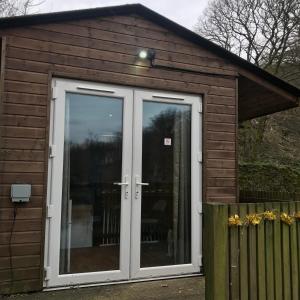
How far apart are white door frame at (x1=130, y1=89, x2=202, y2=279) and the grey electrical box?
115 cm

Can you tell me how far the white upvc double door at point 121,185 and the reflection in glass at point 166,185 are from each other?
12 mm

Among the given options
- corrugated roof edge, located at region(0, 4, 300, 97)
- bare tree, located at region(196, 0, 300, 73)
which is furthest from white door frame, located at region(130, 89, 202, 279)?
bare tree, located at region(196, 0, 300, 73)

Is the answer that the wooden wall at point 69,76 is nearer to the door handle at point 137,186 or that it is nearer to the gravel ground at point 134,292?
the gravel ground at point 134,292

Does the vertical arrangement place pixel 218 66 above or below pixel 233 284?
above

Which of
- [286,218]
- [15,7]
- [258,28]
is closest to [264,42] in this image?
[258,28]

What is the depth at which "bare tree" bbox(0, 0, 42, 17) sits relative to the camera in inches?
483

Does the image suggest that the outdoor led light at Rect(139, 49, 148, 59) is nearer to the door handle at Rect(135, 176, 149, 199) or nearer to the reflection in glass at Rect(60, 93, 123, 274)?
the reflection in glass at Rect(60, 93, 123, 274)

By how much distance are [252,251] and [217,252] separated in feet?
1.16

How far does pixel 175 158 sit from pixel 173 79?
0.97 meters

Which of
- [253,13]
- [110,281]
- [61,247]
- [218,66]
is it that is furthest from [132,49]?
[253,13]

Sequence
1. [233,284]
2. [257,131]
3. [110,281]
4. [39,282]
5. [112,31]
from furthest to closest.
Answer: [257,131], [112,31], [110,281], [39,282], [233,284]

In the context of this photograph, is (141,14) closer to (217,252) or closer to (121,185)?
(121,185)

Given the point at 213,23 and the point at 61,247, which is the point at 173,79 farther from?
the point at 213,23

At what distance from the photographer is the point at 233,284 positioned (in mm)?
2791
